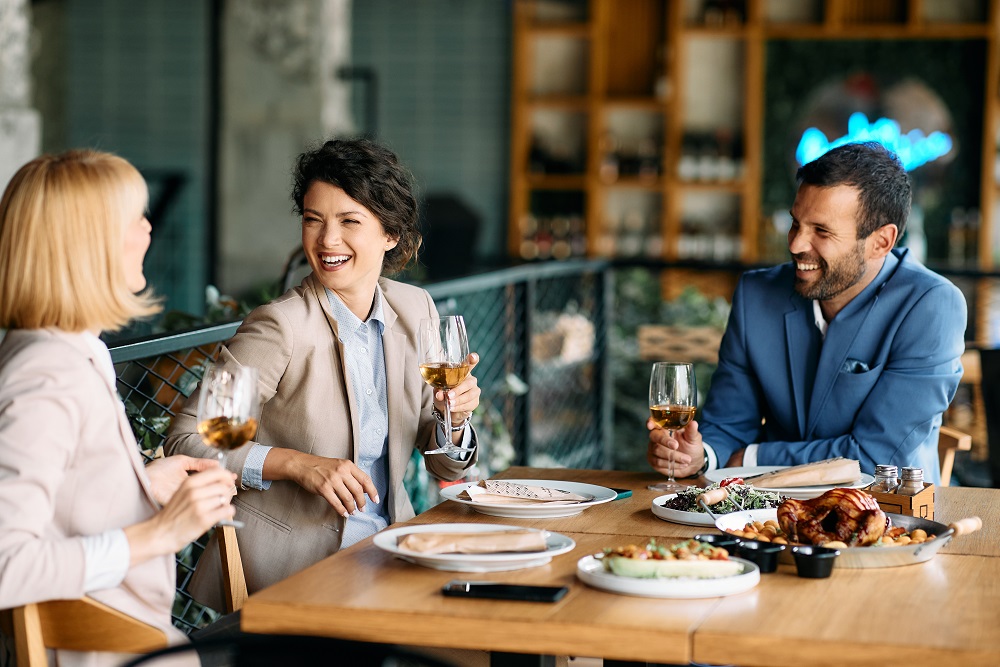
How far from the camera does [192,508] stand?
1.51 m

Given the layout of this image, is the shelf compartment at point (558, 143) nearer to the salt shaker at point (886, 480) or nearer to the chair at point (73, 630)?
the salt shaker at point (886, 480)

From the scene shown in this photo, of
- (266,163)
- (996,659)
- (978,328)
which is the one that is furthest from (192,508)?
(978,328)

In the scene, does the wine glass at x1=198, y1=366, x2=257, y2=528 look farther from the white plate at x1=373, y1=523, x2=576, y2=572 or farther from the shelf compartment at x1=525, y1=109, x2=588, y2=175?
the shelf compartment at x1=525, y1=109, x2=588, y2=175

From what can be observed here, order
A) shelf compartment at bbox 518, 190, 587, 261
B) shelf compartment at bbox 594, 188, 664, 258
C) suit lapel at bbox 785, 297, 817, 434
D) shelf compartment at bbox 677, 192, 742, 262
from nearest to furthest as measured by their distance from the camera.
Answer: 1. suit lapel at bbox 785, 297, 817, 434
2. shelf compartment at bbox 677, 192, 742, 262
3. shelf compartment at bbox 594, 188, 664, 258
4. shelf compartment at bbox 518, 190, 587, 261

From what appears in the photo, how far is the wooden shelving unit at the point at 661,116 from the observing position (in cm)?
766

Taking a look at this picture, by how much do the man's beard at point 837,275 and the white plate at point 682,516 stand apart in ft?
2.70

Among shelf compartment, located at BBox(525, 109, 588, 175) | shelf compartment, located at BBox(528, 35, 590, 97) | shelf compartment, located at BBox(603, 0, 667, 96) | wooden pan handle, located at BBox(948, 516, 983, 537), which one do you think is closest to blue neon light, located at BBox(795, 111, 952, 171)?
shelf compartment, located at BBox(603, 0, 667, 96)

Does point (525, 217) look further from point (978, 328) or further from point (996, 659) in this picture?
point (996, 659)

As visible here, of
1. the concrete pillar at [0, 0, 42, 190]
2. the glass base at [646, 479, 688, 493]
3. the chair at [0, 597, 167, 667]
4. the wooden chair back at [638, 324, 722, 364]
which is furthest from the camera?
the wooden chair back at [638, 324, 722, 364]

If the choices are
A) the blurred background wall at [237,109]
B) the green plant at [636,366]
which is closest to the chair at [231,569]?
the green plant at [636,366]

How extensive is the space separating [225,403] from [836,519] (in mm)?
854

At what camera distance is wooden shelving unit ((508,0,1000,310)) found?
7.66 m

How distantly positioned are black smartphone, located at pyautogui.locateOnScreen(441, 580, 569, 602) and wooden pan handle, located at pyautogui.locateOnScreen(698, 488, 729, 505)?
17.2 inches

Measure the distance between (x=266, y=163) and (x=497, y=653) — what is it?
5386 millimetres
